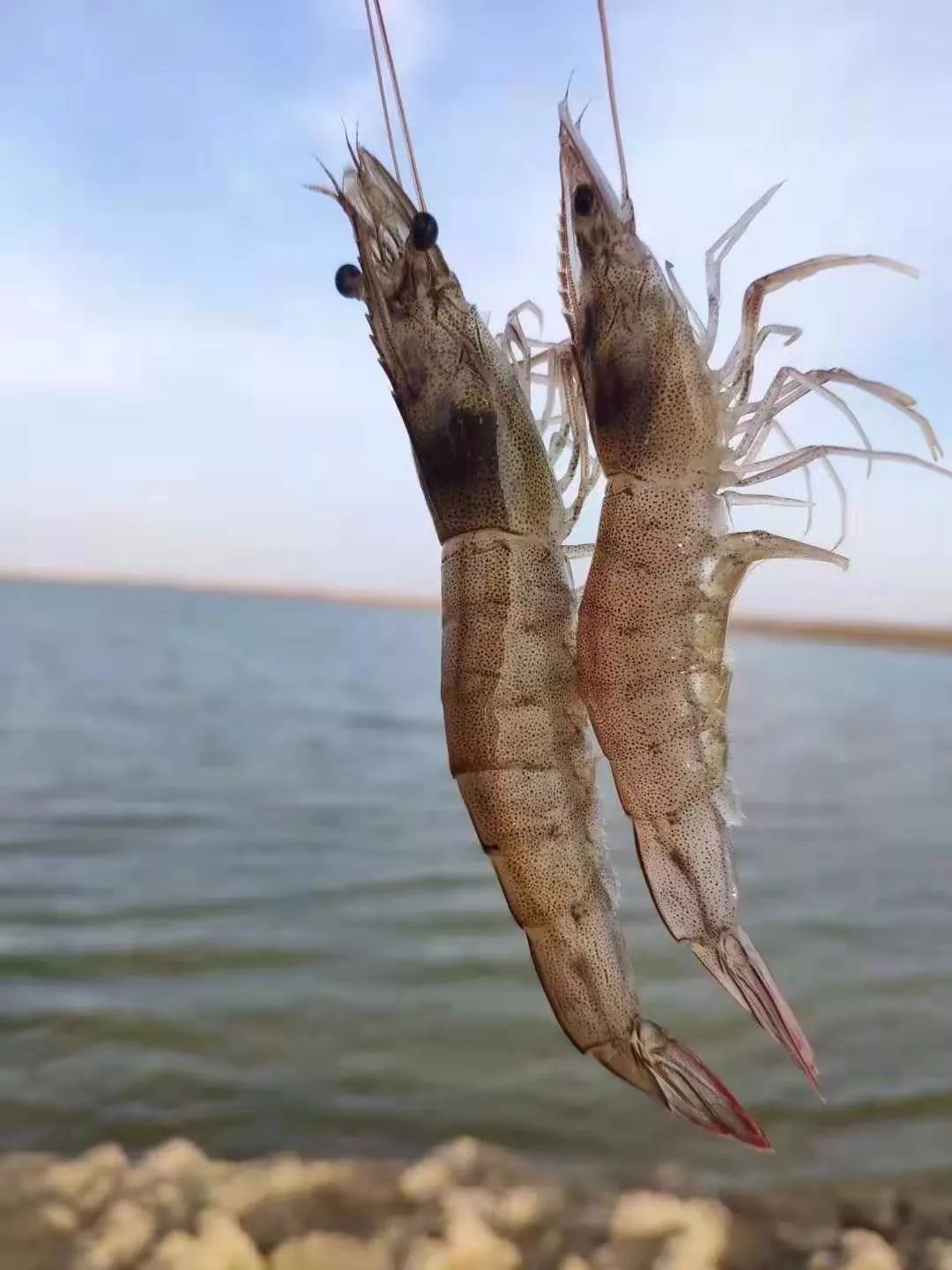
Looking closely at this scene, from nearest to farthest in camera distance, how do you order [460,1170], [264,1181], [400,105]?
1. [400,105]
2. [264,1181]
3. [460,1170]

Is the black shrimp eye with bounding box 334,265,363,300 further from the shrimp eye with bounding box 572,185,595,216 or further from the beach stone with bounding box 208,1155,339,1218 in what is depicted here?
the beach stone with bounding box 208,1155,339,1218

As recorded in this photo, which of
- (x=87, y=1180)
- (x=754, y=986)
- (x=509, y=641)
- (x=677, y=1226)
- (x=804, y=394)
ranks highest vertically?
(x=804, y=394)

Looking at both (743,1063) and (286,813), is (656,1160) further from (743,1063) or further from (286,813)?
(286,813)

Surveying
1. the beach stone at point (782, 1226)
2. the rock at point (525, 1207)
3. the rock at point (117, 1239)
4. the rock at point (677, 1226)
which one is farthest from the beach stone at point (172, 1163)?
the beach stone at point (782, 1226)

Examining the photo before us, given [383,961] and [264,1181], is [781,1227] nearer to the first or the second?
[264,1181]

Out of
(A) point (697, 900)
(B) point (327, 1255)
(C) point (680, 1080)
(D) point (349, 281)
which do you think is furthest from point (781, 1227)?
(D) point (349, 281)
